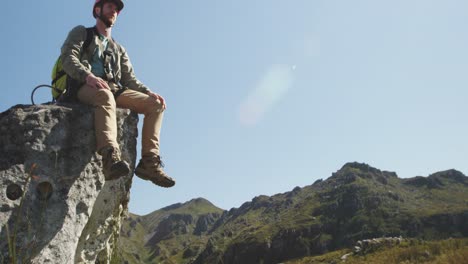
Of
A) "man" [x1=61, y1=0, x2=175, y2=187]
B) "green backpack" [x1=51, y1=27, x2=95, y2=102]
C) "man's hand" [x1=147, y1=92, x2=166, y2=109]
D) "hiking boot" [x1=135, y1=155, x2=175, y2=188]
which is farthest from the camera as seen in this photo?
"man's hand" [x1=147, y1=92, x2=166, y2=109]

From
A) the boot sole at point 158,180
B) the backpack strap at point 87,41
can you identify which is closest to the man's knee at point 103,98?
the backpack strap at point 87,41

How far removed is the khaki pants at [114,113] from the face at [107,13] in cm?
130

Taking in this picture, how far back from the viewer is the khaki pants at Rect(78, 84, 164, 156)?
517 centimetres

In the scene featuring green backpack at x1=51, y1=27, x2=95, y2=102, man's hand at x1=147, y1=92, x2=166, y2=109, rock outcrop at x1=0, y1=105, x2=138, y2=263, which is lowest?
rock outcrop at x1=0, y1=105, x2=138, y2=263

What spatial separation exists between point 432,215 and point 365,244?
101 metres

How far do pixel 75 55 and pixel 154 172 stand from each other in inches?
86.2

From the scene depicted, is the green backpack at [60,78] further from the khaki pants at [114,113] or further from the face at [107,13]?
the khaki pants at [114,113]

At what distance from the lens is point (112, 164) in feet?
16.2

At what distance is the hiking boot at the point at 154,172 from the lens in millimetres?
5906

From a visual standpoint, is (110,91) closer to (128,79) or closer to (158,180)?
(128,79)

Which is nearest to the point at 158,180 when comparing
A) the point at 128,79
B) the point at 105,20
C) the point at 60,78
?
the point at 128,79

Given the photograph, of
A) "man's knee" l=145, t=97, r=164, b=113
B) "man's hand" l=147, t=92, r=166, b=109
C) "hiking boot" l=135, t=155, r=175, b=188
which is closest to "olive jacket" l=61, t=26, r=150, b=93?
"man's hand" l=147, t=92, r=166, b=109

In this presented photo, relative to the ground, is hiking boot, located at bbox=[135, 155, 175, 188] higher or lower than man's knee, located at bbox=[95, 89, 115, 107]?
lower

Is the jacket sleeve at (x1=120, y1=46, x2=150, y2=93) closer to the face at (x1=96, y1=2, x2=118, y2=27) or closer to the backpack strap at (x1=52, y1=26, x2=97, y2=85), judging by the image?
the face at (x1=96, y1=2, x2=118, y2=27)
